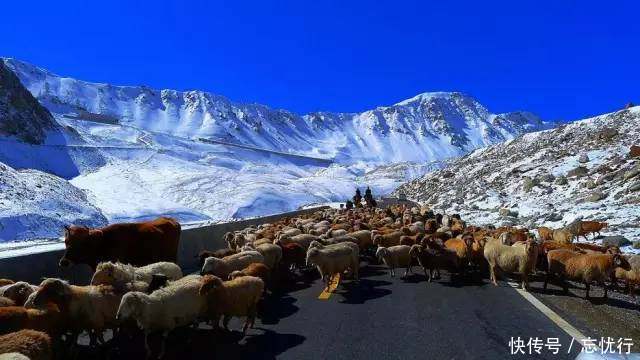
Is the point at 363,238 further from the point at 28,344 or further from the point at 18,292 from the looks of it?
the point at 28,344

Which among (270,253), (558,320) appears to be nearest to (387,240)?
(270,253)

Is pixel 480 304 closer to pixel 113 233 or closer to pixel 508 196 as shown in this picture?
pixel 113 233

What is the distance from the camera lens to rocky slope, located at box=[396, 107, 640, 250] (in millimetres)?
26212

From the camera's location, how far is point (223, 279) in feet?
33.7

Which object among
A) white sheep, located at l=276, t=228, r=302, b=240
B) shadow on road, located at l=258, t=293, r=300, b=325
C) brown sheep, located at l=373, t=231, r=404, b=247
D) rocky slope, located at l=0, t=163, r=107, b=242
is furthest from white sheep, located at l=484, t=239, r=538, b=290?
rocky slope, located at l=0, t=163, r=107, b=242

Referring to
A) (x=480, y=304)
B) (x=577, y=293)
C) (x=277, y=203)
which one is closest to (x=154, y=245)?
(x=480, y=304)

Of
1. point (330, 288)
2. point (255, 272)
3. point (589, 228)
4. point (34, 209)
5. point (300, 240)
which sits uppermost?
point (589, 228)

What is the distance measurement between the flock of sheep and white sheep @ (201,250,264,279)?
0.8 inches

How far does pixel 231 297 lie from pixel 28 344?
322cm

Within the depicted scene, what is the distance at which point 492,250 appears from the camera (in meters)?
12.5

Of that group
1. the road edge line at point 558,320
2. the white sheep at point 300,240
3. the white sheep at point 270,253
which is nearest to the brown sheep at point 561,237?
the road edge line at point 558,320

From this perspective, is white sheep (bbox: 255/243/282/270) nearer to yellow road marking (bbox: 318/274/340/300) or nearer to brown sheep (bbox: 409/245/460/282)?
yellow road marking (bbox: 318/274/340/300)

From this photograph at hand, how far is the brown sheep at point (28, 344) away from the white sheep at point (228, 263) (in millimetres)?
4830

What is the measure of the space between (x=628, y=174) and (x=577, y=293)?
22711 millimetres
